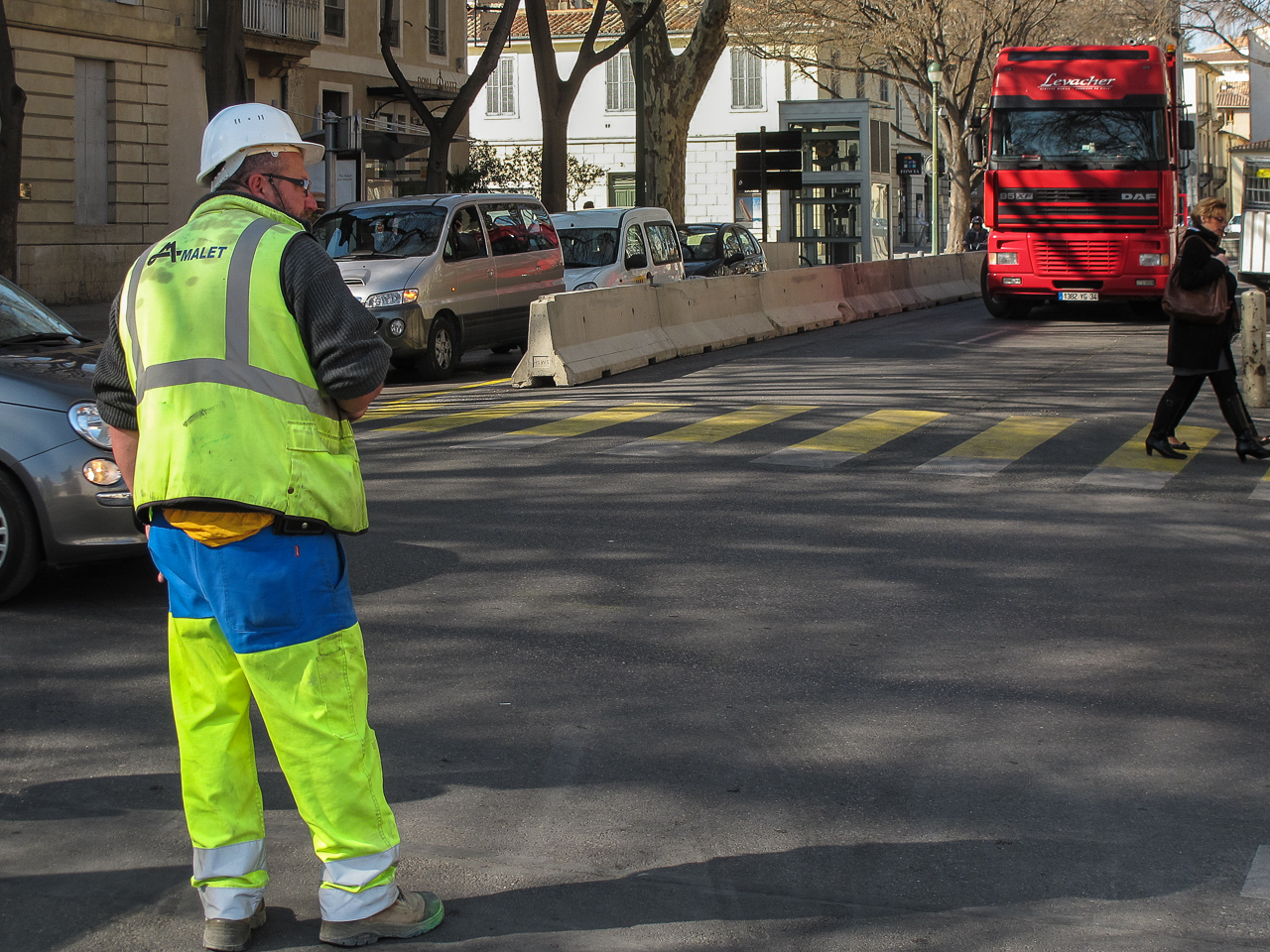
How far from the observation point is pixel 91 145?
29.1 metres

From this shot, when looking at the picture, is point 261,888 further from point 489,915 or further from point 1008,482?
point 1008,482

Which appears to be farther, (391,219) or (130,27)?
(130,27)

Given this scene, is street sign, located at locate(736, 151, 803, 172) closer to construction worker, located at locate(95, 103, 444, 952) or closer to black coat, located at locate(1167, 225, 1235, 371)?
black coat, located at locate(1167, 225, 1235, 371)

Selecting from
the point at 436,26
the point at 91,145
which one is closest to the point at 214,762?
the point at 91,145

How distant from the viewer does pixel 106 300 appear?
95.6 feet

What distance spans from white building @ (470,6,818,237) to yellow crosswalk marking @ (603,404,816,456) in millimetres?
44741

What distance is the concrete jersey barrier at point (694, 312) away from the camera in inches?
605

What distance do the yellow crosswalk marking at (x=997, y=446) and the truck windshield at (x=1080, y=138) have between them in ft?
34.7

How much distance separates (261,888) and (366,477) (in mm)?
6532

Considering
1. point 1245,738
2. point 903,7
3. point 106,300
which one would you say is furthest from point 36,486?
point 903,7

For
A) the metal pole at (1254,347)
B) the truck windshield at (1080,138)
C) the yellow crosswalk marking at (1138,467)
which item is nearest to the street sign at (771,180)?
the truck windshield at (1080,138)

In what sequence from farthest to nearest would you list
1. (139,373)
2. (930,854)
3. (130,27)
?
(130,27), (930,854), (139,373)

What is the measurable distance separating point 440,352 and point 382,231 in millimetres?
1530

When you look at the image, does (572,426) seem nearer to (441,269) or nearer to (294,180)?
(441,269)
